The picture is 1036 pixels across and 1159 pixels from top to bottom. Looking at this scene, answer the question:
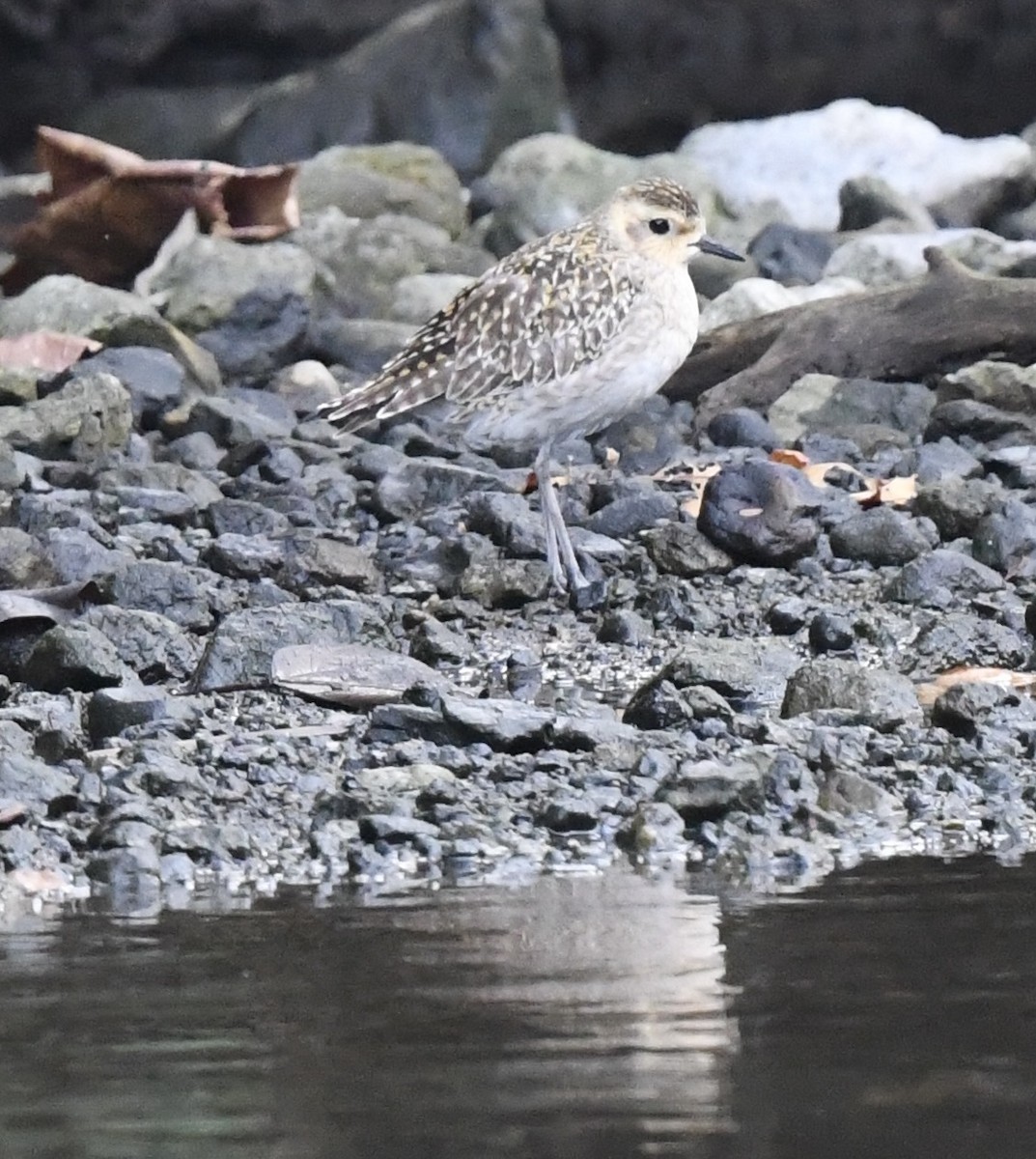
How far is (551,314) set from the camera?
952cm

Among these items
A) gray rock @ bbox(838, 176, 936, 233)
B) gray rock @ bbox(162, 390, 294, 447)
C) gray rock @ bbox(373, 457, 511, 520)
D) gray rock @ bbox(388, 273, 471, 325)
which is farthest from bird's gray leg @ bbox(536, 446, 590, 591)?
gray rock @ bbox(838, 176, 936, 233)

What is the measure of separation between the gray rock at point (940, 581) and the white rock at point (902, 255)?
20.3 feet

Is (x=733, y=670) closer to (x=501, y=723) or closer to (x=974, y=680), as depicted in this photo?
(x=974, y=680)

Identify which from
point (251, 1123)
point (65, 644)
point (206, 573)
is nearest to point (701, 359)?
point (206, 573)

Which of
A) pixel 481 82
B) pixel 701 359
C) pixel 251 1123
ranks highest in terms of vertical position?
pixel 481 82

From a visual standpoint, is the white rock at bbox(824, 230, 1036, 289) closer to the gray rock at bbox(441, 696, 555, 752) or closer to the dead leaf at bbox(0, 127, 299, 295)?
the dead leaf at bbox(0, 127, 299, 295)

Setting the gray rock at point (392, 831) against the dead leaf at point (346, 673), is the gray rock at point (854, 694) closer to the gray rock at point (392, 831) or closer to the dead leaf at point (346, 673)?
the dead leaf at point (346, 673)

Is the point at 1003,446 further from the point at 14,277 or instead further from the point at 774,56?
the point at 774,56

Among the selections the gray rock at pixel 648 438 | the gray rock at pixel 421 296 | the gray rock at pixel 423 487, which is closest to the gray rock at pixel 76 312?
the gray rock at pixel 421 296

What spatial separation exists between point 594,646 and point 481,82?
13171 mm

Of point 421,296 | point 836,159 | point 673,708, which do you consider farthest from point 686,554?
point 836,159

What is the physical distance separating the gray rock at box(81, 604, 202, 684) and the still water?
2545mm

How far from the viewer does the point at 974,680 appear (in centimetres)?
705

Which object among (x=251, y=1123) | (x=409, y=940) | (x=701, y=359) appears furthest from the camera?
(x=701, y=359)
